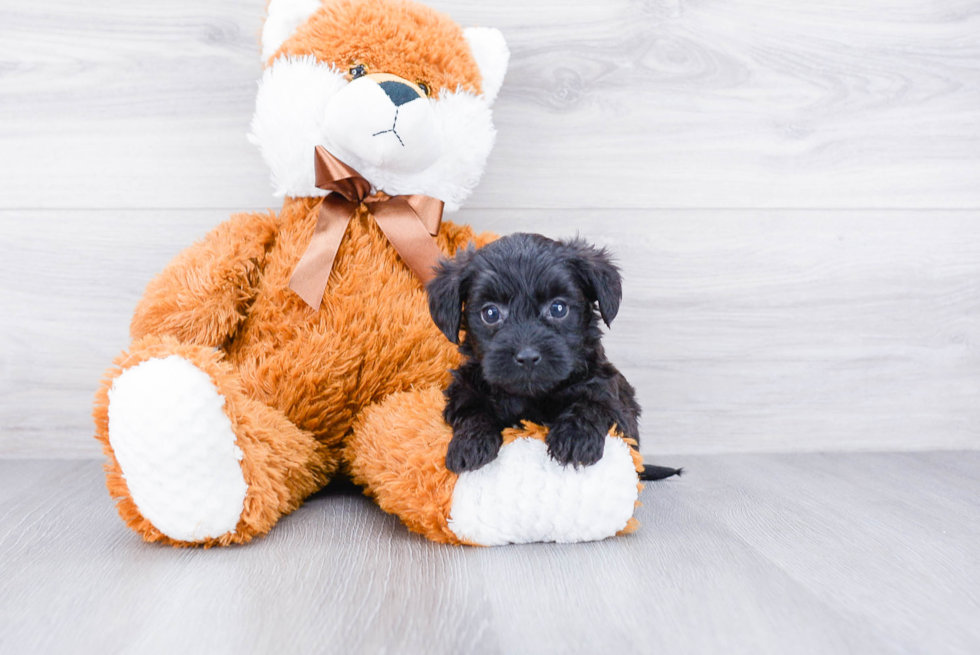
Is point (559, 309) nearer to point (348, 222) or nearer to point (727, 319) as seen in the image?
point (348, 222)

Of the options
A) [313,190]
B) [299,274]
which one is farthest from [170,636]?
[313,190]

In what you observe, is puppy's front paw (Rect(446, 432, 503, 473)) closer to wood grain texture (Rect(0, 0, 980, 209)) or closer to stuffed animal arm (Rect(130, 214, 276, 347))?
stuffed animal arm (Rect(130, 214, 276, 347))

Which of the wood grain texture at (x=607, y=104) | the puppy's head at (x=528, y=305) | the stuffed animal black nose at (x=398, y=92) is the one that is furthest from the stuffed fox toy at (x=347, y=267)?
the wood grain texture at (x=607, y=104)

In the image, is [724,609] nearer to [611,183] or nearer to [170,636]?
[170,636]

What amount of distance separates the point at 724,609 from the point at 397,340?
0.69m

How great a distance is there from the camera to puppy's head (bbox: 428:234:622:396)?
38.7 inches

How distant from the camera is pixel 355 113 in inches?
47.3

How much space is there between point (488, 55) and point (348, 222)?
0.43m

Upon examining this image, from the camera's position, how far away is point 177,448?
3.16 ft

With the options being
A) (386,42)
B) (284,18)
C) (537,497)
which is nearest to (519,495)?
(537,497)

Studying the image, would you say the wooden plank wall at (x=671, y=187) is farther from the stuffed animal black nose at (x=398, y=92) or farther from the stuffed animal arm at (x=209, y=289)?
the stuffed animal black nose at (x=398, y=92)

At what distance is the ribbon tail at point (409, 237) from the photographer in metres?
1.29

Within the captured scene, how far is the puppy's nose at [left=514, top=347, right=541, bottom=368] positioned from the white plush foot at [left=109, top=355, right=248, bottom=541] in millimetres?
425

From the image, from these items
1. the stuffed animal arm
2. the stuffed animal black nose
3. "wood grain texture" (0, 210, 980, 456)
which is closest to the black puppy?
the stuffed animal black nose
